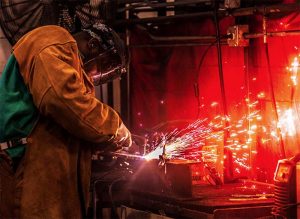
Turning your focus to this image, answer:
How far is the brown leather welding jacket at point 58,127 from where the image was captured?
3623 mm

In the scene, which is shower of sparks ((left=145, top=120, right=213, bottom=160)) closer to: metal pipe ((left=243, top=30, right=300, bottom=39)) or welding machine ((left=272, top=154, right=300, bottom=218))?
metal pipe ((left=243, top=30, right=300, bottom=39))

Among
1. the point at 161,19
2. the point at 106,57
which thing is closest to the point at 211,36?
the point at 161,19

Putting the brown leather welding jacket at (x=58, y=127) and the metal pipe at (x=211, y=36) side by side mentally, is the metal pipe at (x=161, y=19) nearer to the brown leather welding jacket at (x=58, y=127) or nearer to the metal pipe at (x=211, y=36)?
the metal pipe at (x=211, y=36)

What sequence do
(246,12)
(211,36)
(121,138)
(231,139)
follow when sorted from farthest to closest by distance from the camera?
1. (211,36)
2. (231,139)
3. (246,12)
4. (121,138)

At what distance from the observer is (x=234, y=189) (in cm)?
471

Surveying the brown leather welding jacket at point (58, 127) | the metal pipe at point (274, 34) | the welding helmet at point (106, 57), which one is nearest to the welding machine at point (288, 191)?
the metal pipe at point (274, 34)

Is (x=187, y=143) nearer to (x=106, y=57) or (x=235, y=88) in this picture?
(x=235, y=88)

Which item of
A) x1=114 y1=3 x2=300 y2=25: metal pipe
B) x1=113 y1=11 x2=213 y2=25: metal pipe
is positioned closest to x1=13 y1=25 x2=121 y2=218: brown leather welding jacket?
x1=114 y1=3 x2=300 y2=25: metal pipe

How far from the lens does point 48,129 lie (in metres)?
3.81

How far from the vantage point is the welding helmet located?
14.6ft

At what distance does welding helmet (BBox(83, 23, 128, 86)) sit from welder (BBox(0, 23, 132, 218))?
20.6 inches

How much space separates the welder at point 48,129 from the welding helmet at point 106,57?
0.52 metres

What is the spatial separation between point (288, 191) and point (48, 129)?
5.42ft

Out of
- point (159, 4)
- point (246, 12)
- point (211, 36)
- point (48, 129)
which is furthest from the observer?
point (159, 4)
